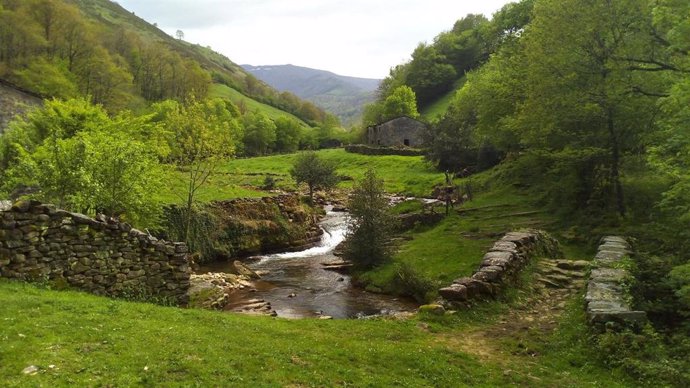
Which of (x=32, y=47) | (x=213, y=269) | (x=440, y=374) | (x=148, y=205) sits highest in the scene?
(x=32, y=47)

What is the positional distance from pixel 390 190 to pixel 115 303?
42769 millimetres

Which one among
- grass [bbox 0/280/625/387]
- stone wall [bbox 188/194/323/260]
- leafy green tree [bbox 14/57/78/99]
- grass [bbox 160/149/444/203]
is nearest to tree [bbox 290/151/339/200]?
grass [bbox 160/149/444/203]

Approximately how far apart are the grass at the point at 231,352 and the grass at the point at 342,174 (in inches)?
565

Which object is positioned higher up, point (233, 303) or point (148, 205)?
point (148, 205)

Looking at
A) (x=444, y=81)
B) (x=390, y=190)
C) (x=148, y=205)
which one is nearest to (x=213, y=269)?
(x=148, y=205)

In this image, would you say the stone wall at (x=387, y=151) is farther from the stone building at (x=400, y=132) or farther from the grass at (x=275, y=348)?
the grass at (x=275, y=348)

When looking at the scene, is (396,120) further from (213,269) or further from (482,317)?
(482,317)

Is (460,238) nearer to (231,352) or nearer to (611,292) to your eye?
(611,292)

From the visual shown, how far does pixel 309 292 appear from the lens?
22.8 m

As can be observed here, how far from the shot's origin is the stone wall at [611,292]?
12.0 m

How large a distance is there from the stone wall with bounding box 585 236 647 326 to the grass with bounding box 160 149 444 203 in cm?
2006

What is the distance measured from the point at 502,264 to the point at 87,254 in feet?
45.9

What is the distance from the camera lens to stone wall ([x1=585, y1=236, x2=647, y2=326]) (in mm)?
12023

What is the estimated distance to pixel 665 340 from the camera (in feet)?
38.3
